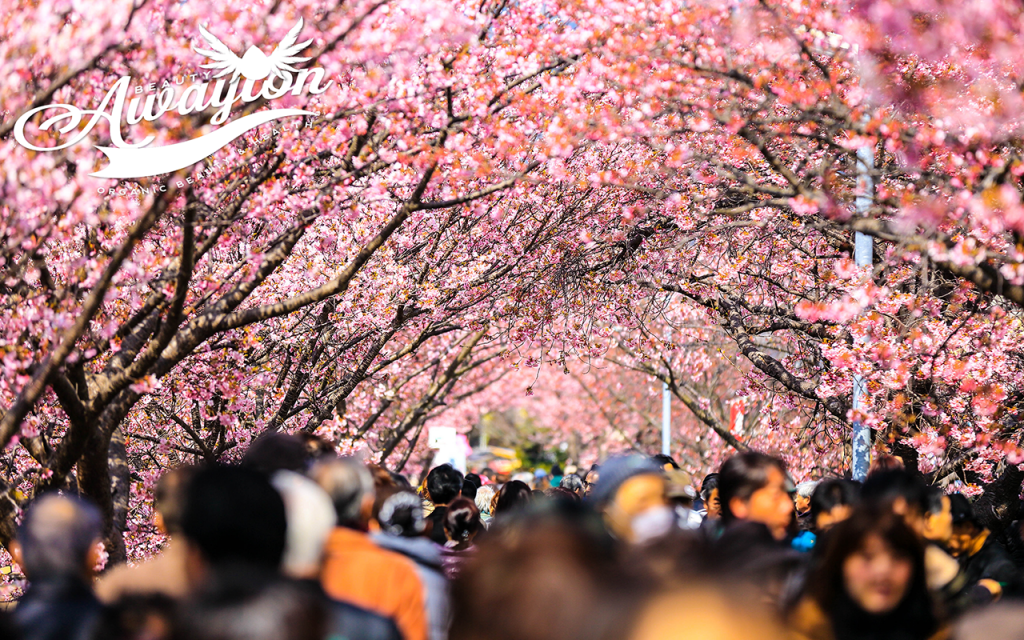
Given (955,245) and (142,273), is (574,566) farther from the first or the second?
(142,273)

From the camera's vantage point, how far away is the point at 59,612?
9.94ft

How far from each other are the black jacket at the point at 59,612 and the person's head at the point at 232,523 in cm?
49

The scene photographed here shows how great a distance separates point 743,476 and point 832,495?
1.24 metres

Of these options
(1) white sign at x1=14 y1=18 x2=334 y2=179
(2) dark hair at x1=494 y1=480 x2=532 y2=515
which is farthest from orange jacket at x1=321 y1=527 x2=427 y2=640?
(1) white sign at x1=14 y1=18 x2=334 y2=179

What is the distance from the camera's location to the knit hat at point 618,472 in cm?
438

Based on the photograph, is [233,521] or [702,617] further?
[233,521]

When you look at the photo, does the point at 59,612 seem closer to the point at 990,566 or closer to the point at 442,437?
the point at 990,566

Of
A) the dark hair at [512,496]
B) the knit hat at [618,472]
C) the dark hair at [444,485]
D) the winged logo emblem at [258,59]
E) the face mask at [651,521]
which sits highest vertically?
the winged logo emblem at [258,59]

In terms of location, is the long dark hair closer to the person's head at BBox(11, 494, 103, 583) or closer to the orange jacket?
the orange jacket

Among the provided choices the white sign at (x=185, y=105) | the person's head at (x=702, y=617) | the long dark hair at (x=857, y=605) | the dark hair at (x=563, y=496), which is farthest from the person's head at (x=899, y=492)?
the white sign at (x=185, y=105)

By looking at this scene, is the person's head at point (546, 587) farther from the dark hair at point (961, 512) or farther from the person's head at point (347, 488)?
the dark hair at point (961, 512)

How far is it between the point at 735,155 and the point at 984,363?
3032 mm

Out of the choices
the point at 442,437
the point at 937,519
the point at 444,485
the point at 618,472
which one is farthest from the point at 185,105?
the point at 442,437

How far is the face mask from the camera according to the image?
4195 mm
